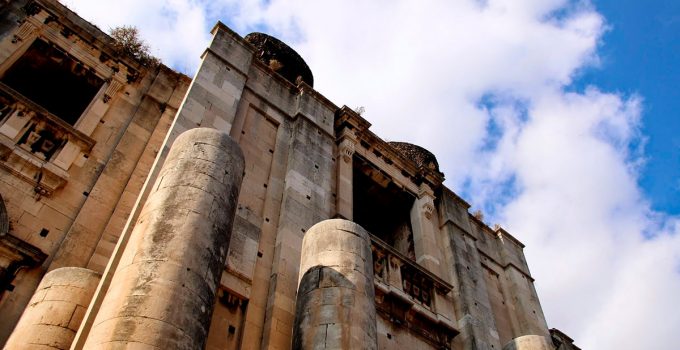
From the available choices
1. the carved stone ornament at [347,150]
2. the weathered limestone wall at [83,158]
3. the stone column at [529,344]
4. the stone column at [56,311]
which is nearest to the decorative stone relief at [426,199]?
the carved stone ornament at [347,150]

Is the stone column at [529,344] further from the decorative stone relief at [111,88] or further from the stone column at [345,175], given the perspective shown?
the decorative stone relief at [111,88]

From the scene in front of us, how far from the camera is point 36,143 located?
29.6 feet

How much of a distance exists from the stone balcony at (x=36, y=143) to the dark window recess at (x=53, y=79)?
6.32 ft

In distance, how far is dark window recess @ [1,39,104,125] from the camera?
437 inches

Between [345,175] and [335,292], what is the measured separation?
563 cm

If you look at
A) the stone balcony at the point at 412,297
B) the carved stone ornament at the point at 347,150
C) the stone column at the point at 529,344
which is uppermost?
the carved stone ornament at the point at 347,150

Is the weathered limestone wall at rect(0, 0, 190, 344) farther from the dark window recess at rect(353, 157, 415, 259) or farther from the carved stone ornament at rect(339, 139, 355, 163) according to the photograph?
the dark window recess at rect(353, 157, 415, 259)

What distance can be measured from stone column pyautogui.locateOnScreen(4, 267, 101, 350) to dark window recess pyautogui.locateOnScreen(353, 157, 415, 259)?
8667 millimetres

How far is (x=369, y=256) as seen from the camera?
29.5 feet

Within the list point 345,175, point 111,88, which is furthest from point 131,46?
point 345,175

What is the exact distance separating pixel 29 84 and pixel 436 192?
10.3m

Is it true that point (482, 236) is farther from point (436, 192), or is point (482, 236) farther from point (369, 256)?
point (369, 256)

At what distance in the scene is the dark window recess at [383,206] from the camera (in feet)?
48.8

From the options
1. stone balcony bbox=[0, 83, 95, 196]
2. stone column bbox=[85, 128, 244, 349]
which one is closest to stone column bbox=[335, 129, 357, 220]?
stone column bbox=[85, 128, 244, 349]
